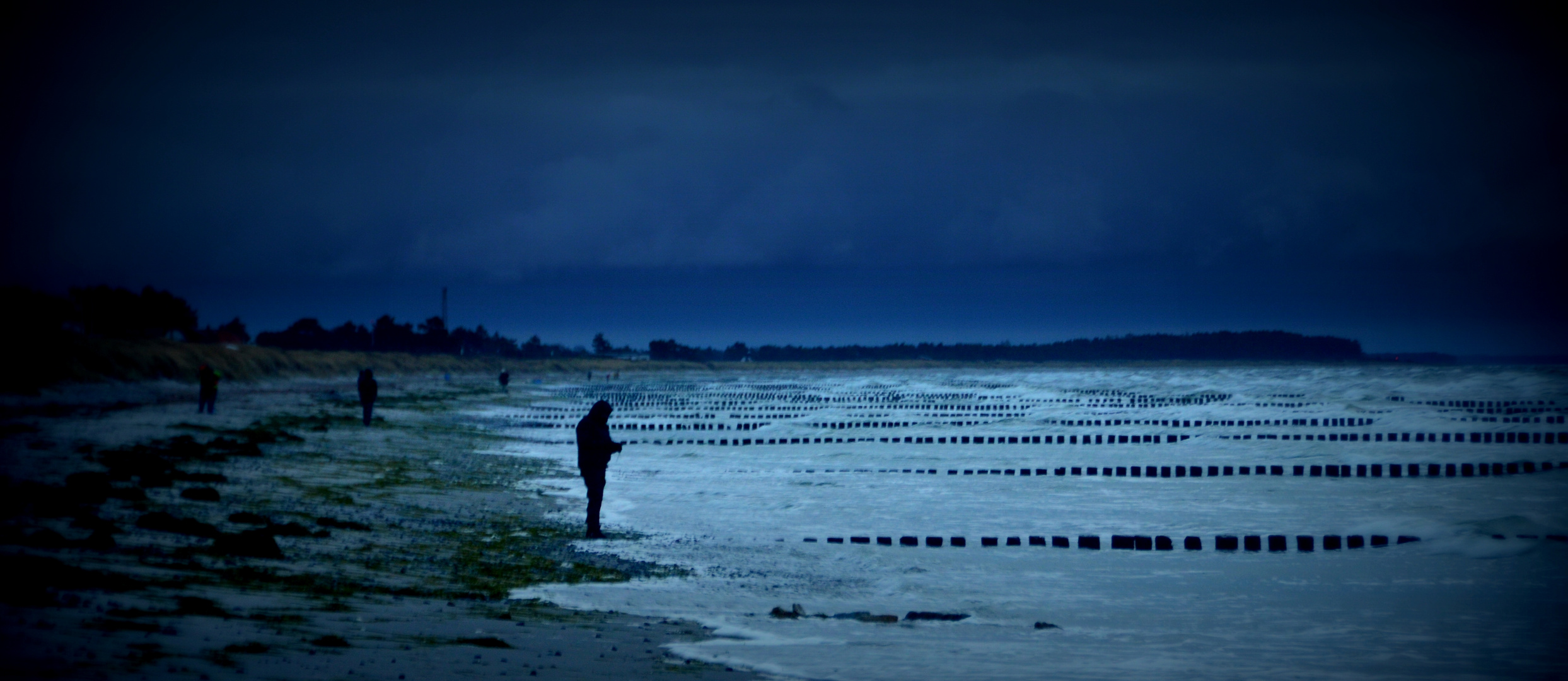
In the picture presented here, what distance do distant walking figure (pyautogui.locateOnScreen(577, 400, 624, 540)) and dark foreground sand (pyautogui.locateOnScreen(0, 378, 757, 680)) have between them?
21.4 inches

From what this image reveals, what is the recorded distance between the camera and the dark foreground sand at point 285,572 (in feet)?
21.9

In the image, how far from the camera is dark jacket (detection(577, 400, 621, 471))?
13.7 metres

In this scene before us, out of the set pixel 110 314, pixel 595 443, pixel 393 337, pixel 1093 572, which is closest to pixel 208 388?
pixel 595 443

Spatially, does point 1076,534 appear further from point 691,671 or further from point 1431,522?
point 691,671

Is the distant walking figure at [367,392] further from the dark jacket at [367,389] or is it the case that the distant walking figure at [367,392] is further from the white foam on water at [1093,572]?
the white foam on water at [1093,572]

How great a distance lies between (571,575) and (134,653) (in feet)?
16.2

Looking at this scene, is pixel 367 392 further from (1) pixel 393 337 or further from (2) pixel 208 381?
(1) pixel 393 337

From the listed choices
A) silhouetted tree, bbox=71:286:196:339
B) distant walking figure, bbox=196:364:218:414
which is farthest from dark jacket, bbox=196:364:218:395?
silhouetted tree, bbox=71:286:196:339

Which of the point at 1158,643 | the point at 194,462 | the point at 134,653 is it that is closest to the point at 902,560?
the point at 1158,643

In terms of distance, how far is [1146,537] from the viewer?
1369 centimetres

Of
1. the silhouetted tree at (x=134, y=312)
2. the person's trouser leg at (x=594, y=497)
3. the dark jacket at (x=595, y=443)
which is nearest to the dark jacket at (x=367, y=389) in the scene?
the dark jacket at (x=595, y=443)

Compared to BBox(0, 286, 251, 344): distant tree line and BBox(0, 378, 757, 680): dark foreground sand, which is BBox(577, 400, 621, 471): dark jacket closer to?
BBox(0, 378, 757, 680): dark foreground sand

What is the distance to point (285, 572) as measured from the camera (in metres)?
9.67

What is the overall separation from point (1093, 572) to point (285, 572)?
7.94 m
